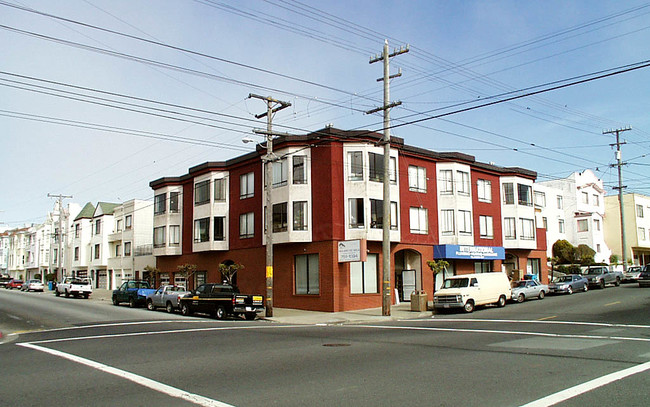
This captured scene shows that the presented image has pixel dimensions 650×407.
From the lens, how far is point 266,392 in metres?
8.80

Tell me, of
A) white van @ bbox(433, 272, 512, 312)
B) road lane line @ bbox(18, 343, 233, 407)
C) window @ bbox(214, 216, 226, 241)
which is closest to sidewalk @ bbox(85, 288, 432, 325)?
white van @ bbox(433, 272, 512, 312)

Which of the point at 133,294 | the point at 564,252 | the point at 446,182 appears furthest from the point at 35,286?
the point at 564,252

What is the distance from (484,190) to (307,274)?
55.8ft

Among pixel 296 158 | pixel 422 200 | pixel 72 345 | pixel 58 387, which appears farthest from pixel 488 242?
pixel 58 387

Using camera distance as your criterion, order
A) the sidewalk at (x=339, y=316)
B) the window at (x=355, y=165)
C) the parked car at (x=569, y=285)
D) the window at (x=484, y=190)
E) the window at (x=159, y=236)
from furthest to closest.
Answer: the window at (x=159, y=236)
the window at (x=484, y=190)
the parked car at (x=569, y=285)
the window at (x=355, y=165)
the sidewalk at (x=339, y=316)

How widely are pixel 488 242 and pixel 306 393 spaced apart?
1347 inches

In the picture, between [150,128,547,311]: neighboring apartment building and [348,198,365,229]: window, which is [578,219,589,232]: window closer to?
[150,128,547,311]: neighboring apartment building

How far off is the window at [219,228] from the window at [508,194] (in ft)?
72.7

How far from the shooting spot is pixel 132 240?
55625 millimetres

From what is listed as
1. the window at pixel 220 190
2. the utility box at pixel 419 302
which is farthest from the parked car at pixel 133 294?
the utility box at pixel 419 302

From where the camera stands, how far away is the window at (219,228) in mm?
38750

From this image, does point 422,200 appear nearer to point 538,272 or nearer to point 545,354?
point 538,272

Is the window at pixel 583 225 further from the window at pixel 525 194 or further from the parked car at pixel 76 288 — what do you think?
the parked car at pixel 76 288

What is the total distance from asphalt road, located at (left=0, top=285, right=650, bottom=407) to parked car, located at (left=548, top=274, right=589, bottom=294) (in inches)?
715
